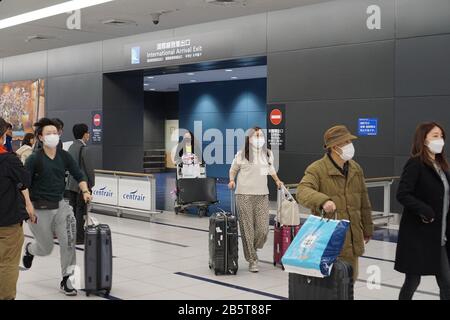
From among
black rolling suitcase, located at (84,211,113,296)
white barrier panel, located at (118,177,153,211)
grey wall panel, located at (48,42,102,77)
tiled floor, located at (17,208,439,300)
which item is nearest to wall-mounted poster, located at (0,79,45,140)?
grey wall panel, located at (48,42,102,77)

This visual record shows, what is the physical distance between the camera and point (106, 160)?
667 inches

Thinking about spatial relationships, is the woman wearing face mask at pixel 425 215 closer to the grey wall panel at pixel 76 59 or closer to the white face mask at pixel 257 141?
the white face mask at pixel 257 141

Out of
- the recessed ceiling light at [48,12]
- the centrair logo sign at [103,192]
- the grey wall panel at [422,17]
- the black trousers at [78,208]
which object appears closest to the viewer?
the black trousers at [78,208]

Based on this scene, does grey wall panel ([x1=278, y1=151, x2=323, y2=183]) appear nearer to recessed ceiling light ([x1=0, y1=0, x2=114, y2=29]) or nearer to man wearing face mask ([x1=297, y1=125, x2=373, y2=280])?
recessed ceiling light ([x1=0, y1=0, x2=114, y2=29])

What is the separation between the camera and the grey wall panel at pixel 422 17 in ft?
32.4

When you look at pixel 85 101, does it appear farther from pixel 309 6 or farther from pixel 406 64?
pixel 406 64

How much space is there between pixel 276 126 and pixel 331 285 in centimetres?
889

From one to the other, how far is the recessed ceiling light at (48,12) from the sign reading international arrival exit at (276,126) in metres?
4.04

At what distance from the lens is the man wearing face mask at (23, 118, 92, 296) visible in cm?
562

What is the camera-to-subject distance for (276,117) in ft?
41.2

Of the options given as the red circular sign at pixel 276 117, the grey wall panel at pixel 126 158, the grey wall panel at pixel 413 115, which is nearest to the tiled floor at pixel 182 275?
the grey wall panel at pixel 413 115

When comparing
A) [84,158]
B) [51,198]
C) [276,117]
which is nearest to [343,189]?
[51,198]

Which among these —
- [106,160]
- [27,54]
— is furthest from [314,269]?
[27,54]

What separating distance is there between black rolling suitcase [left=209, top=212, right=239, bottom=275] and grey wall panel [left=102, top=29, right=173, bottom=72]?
923cm
